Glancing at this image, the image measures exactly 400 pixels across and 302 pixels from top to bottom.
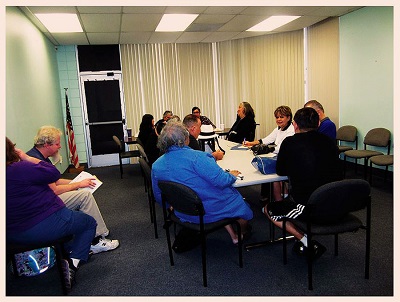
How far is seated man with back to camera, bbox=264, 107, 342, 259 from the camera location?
2316 mm

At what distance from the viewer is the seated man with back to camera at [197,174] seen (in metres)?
2.40

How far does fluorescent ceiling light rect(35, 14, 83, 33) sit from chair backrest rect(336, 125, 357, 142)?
4.64 meters

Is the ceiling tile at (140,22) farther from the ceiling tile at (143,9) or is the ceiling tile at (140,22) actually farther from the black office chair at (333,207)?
the black office chair at (333,207)

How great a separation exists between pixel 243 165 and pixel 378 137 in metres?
2.93

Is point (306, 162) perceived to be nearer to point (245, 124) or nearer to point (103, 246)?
point (103, 246)

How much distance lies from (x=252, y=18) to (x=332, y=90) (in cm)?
196

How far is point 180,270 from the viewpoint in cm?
262

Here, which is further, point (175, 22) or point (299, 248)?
point (175, 22)

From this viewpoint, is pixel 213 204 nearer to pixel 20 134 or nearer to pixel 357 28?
pixel 20 134

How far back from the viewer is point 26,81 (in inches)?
172

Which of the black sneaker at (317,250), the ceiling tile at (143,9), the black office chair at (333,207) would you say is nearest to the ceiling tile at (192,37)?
the ceiling tile at (143,9)

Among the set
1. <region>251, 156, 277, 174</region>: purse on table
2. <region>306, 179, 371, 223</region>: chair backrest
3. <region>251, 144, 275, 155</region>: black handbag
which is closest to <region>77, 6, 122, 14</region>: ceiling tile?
<region>251, 144, 275, 155</region>: black handbag

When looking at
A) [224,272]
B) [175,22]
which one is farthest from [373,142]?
[175,22]

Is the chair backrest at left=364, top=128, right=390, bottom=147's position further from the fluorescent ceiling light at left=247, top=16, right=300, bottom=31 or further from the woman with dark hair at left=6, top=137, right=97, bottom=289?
the woman with dark hair at left=6, top=137, right=97, bottom=289
